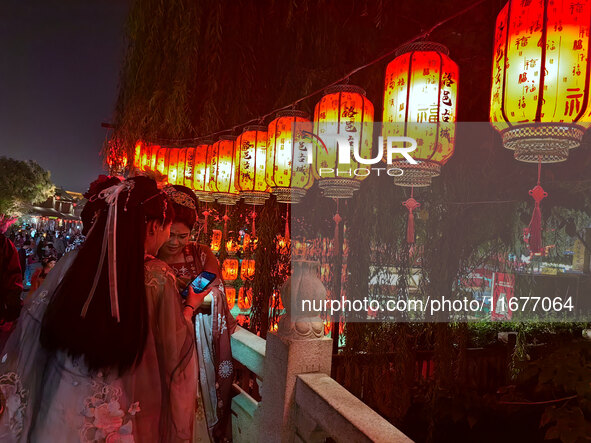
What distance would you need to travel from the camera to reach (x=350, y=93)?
12.3 feet

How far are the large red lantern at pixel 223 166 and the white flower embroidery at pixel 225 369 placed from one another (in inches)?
101

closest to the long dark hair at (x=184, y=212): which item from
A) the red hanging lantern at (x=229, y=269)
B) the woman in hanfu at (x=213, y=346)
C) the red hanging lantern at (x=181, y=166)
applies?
the woman in hanfu at (x=213, y=346)

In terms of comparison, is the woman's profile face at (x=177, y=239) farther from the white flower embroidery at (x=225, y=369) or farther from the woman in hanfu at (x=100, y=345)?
the woman in hanfu at (x=100, y=345)

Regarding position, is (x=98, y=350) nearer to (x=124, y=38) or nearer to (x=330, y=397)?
(x=330, y=397)

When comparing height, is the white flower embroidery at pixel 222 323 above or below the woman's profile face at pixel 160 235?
below

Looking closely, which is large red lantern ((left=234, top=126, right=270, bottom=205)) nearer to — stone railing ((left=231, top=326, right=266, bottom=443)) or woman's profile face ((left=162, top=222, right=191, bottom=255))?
woman's profile face ((left=162, top=222, right=191, bottom=255))

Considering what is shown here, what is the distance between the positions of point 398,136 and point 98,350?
240 centimetres

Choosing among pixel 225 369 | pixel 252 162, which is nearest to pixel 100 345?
pixel 225 369

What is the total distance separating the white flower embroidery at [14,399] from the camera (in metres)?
1.93

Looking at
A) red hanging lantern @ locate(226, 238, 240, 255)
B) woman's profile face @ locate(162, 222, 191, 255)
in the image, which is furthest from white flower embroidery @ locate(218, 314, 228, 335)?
red hanging lantern @ locate(226, 238, 240, 255)

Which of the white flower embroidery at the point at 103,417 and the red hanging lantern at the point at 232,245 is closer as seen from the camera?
the white flower embroidery at the point at 103,417

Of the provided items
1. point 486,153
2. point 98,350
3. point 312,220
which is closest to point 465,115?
point 486,153

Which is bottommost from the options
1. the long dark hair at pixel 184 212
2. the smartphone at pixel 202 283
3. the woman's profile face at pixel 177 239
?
the smartphone at pixel 202 283

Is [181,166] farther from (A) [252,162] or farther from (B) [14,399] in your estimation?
(B) [14,399]
